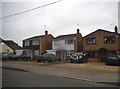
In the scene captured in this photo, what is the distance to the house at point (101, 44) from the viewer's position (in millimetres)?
45000

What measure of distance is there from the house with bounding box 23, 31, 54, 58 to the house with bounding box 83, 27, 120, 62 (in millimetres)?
17564

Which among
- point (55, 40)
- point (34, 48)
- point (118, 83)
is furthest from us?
point (34, 48)

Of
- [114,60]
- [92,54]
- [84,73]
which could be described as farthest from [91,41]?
[84,73]

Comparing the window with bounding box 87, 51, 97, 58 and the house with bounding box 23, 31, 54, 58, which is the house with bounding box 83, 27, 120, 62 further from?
the house with bounding box 23, 31, 54, 58

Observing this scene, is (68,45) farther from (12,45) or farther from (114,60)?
(12,45)

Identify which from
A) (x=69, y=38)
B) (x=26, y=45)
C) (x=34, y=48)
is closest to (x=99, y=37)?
(x=69, y=38)

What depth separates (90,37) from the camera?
4838cm

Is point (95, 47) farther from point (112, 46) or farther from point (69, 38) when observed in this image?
point (69, 38)

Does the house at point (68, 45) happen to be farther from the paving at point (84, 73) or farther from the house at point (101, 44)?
the paving at point (84, 73)

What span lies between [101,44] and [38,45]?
2405cm

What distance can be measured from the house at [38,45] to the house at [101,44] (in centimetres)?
1756

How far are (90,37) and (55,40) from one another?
1473 centimetres

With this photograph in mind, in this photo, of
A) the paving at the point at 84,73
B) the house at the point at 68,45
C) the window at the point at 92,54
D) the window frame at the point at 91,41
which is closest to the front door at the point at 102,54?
the window at the point at 92,54

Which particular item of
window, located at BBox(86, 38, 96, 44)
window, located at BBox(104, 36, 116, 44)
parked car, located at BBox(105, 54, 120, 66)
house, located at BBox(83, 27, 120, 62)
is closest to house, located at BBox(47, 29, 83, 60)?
house, located at BBox(83, 27, 120, 62)
